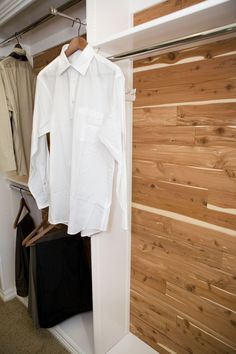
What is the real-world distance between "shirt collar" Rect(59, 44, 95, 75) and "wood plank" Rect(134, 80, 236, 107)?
36 cm

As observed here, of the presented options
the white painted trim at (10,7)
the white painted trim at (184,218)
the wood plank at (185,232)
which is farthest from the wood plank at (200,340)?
the white painted trim at (10,7)

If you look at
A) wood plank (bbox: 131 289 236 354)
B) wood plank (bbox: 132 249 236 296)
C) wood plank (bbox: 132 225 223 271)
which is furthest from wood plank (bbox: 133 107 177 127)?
wood plank (bbox: 131 289 236 354)

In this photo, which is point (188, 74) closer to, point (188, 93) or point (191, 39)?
point (188, 93)

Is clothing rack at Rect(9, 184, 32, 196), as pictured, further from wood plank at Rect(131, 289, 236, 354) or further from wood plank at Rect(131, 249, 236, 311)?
wood plank at Rect(131, 289, 236, 354)

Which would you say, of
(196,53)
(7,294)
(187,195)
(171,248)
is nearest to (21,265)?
(7,294)

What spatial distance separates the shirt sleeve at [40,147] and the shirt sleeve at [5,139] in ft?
1.08

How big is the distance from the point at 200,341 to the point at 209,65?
1432 millimetres

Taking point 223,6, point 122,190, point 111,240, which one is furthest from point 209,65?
point 111,240

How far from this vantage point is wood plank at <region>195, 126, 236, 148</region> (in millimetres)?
992

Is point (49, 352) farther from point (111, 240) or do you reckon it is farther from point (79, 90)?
point (79, 90)

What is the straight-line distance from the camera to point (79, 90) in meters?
1.08

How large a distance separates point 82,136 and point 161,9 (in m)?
0.74

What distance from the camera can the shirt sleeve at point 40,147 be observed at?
1.20 meters

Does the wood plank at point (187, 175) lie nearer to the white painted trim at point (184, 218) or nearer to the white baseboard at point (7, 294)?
the white painted trim at point (184, 218)
